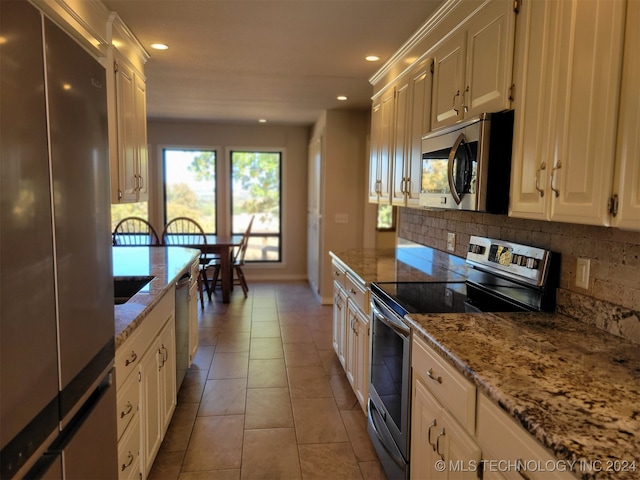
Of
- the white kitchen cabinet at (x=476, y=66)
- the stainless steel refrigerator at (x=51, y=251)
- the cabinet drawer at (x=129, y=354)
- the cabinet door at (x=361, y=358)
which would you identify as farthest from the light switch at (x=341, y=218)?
the stainless steel refrigerator at (x=51, y=251)

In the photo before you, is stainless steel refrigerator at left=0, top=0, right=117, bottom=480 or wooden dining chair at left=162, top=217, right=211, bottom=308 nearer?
stainless steel refrigerator at left=0, top=0, right=117, bottom=480

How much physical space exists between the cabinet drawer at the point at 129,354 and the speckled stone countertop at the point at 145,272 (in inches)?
1.9

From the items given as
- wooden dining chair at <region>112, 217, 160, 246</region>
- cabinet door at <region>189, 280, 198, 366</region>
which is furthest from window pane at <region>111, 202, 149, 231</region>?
cabinet door at <region>189, 280, 198, 366</region>

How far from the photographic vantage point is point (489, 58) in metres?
1.84

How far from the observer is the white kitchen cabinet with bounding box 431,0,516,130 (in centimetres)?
171

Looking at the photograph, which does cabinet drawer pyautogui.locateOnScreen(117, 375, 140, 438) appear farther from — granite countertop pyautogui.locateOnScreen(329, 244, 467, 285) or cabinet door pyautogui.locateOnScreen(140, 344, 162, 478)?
granite countertop pyautogui.locateOnScreen(329, 244, 467, 285)

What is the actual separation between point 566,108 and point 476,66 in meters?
0.69

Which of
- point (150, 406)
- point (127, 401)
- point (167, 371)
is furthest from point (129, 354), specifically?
point (167, 371)

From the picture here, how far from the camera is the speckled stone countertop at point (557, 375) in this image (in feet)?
2.89

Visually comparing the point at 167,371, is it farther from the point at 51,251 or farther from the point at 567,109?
the point at 567,109

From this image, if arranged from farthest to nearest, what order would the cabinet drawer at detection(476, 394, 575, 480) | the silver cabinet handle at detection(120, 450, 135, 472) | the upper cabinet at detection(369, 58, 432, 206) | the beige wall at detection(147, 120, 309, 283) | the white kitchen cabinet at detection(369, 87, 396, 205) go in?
the beige wall at detection(147, 120, 309, 283)
the white kitchen cabinet at detection(369, 87, 396, 205)
the upper cabinet at detection(369, 58, 432, 206)
the silver cabinet handle at detection(120, 450, 135, 472)
the cabinet drawer at detection(476, 394, 575, 480)

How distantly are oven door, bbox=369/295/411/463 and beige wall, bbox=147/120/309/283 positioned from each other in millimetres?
4671

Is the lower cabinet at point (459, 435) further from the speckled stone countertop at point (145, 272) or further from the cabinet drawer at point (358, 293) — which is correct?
the speckled stone countertop at point (145, 272)

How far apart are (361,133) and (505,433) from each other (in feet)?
15.2
